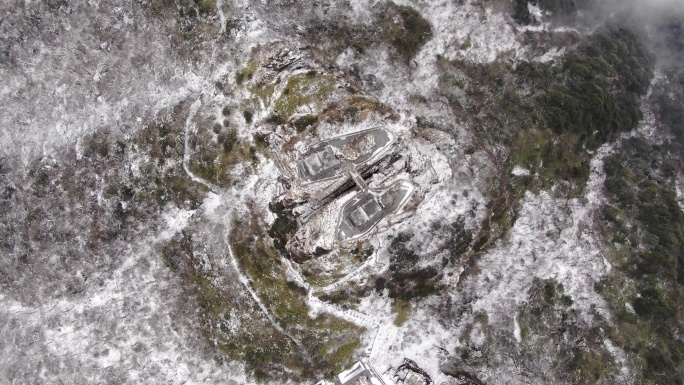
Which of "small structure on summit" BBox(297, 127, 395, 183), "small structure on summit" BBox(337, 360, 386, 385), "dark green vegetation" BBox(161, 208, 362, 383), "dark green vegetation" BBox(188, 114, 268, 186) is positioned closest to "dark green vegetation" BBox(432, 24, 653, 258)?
"small structure on summit" BBox(297, 127, 395, 183)

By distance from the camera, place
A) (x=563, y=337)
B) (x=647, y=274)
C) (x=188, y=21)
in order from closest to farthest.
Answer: (x=188, y=21) < (x=563, y=337) < (x=647, y=274)

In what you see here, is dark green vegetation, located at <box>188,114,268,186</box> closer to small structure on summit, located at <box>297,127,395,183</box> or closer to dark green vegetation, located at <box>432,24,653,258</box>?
small structure on summit, located at <box>297,127,395,183</box>

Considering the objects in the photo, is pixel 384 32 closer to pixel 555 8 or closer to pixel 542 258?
pixel 555 8

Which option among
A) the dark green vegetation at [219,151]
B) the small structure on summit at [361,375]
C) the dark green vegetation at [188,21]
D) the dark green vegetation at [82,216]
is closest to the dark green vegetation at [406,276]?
the small structure on summit at [361,375]

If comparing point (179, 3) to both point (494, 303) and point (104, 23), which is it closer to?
point (104, 23)

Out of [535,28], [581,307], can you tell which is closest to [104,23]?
[535,28]

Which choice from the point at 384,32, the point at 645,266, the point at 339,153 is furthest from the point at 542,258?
the point at 384,32

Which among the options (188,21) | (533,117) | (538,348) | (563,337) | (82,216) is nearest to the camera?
(82,216)
